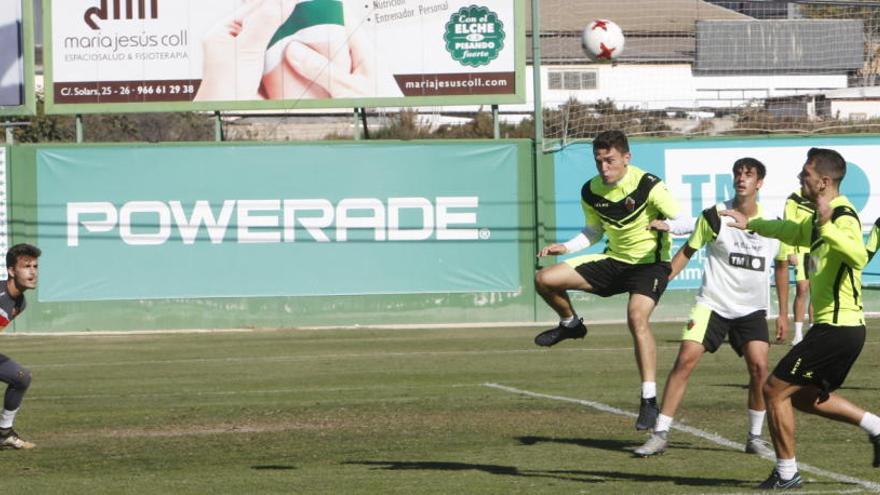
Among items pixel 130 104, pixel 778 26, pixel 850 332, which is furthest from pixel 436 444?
pixel 778 26

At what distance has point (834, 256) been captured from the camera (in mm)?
8953

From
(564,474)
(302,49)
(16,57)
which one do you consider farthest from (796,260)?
(16,57)

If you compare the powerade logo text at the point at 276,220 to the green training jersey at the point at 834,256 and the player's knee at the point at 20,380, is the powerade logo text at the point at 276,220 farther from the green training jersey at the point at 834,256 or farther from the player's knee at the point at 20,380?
the green training jersey at the point at 834,256

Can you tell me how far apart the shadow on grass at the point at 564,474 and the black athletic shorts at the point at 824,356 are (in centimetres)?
92

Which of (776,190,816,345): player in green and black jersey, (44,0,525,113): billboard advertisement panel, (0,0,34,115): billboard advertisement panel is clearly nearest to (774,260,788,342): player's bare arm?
(776,190,816,345): player in green and black jersey

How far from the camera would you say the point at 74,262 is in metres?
27.8

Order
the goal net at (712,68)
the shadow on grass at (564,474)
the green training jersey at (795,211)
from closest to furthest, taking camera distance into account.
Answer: the shadow on grass at (564,474) < the green training jersey at (795,211) < the goal net at (712,68)

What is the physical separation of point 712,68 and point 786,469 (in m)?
35.5

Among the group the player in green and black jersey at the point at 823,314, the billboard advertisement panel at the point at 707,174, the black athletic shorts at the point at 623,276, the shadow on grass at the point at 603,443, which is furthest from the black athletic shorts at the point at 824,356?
the billboard advertisement panel at the point at 707,174

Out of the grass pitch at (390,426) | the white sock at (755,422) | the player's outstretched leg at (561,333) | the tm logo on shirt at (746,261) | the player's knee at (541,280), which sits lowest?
the grass pitch at (390,426)

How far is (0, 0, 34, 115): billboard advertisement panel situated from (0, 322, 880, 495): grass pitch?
27.4ft

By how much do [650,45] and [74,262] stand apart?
59.1 ft

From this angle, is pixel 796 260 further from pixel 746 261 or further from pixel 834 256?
pixel 834 256

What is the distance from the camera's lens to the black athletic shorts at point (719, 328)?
11305mm
